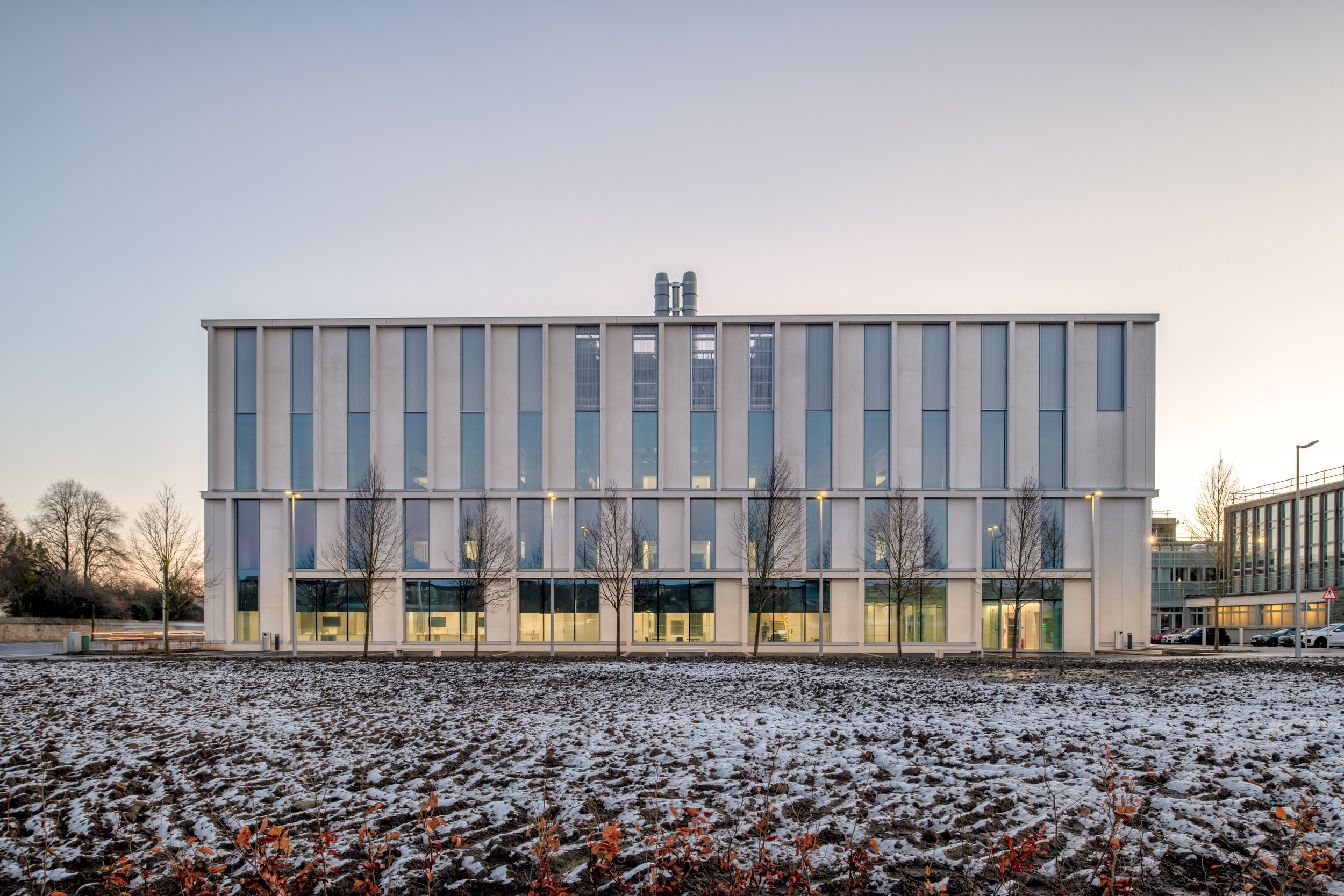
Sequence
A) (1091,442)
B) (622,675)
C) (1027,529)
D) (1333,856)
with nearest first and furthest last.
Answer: (1333,856) < (622,675) < (1027,529) < (1091,442)

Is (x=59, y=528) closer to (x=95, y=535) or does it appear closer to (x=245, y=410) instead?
(x=95, y=535)

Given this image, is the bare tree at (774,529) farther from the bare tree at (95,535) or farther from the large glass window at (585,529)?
the bare tree at (95,535)

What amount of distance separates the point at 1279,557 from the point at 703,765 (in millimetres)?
85077

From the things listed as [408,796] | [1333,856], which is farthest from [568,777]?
[1333,856]

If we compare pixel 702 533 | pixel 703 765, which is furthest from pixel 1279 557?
pixel 703 765

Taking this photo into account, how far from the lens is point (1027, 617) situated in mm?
41344

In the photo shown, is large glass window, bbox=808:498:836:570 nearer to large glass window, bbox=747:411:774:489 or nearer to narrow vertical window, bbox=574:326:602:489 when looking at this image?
large glass window, bbox=747:411:774:489

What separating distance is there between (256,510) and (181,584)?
18.9ft

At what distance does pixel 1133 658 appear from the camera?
31.6 metres

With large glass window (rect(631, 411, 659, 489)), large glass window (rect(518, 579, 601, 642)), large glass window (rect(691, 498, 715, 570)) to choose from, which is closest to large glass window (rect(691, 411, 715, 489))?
large glass window (rect(691, 498, 715, 570))

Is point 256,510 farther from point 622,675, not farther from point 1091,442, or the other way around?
point 1091,442

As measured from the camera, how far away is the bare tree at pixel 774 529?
38188 millimetres

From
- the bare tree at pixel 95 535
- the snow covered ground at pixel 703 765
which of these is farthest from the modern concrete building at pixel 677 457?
the bare tree at pixel 95 535

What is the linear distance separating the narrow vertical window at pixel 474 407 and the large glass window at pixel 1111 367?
31722mm
